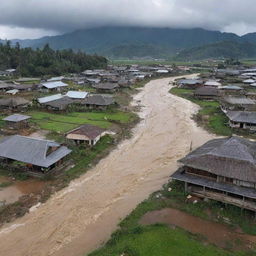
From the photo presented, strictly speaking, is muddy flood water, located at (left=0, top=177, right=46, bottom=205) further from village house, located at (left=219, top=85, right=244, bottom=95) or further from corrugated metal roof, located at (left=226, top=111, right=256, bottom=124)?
village house, located at (left=219, top=85, right=244, bottom=95)

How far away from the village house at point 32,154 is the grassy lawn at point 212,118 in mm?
22574

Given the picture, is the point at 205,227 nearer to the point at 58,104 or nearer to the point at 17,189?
the point at 17,189

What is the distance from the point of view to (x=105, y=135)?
3672 centimetres

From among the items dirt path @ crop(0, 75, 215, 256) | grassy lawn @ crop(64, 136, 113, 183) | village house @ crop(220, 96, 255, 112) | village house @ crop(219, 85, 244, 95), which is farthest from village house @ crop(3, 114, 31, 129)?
village house @ crop(219, 85, 244, 95)

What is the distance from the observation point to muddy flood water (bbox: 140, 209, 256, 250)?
17.5 m

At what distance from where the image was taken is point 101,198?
23578mm

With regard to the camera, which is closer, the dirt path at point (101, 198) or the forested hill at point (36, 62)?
the dirt path at point (101, 198)

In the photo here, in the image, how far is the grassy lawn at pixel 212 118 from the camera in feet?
133

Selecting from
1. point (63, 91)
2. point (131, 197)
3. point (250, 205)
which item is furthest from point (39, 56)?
point (250, 205)

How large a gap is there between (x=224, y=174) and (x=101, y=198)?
1002 cm

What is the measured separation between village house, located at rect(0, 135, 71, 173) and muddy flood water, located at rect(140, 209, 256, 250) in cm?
1062

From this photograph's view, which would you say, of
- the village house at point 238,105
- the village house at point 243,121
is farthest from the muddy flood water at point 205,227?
the village house at point 238,105

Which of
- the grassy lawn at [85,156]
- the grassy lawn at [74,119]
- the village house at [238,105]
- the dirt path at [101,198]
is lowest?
the dirt path at [101,198]

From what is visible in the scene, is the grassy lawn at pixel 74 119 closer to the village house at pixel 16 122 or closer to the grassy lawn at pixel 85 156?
the village house at pixel 16 122
